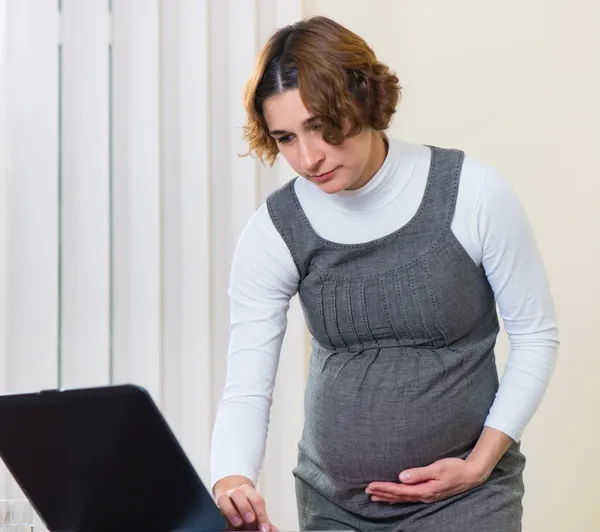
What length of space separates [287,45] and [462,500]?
0.70 m

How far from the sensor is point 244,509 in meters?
1.14

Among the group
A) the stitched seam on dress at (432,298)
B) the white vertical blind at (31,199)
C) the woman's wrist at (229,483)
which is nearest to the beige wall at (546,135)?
the white vertical blind at (31,199)

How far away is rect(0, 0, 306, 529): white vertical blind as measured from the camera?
2021 millimetres

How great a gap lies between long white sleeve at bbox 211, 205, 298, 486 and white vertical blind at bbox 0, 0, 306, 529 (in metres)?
0.70

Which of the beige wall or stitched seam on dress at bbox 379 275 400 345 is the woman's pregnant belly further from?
the beige wall

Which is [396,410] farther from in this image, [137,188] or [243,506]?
[137,188]

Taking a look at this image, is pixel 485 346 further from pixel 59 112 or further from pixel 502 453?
pixel 59 112

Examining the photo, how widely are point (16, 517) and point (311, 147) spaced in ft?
2.07

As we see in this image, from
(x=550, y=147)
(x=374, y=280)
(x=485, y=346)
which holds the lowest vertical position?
(x=485, y=346)

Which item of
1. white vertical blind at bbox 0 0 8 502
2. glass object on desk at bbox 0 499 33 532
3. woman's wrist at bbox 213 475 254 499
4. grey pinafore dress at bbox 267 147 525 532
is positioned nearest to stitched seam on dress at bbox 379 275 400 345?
grey pinafore dress at bbox 267 147 525 532

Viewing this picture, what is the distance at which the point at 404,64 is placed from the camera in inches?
94.0

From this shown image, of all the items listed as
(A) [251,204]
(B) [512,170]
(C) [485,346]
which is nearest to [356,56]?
(C) [485,346]

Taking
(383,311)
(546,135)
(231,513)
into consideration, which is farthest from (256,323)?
(546,135)

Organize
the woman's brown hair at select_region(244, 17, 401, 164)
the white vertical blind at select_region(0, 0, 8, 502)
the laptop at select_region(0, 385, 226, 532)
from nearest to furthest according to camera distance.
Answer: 1. the laptop at select_region(0, 385, 226, 532)
2. the woman's brown hair at select_region(244, 17, 401, 164)
3. the white vertical blind at select_region(0, 0, 8, 502)
